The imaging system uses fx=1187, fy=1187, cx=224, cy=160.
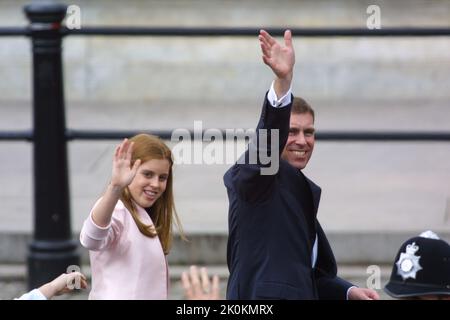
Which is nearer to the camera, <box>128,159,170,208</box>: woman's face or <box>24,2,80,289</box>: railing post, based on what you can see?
<box>128,159,170,208</box>: woman's face

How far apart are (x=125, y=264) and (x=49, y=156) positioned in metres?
2.49

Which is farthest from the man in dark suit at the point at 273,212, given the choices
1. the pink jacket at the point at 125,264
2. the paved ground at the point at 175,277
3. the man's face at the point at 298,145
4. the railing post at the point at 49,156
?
the railing post at the point at 49,156

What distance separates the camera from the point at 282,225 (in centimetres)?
339

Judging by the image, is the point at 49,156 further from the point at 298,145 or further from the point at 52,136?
the point at 298,145

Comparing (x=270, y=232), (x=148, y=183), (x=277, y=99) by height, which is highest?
(x=277, y=99)

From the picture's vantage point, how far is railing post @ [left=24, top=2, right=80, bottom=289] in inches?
231

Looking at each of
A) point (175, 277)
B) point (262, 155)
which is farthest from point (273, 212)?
point (175, 277)

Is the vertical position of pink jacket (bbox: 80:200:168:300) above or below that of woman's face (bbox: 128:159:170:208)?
below

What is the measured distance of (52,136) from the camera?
5.96 meters

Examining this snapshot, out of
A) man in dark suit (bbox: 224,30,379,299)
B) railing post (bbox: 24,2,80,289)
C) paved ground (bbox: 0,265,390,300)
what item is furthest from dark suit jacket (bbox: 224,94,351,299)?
railing post (bbox: 24,2,80,289)

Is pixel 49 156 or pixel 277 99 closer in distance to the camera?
pixel 277 99

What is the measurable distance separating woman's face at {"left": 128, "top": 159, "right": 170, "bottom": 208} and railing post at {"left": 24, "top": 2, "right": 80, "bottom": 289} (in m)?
2.26

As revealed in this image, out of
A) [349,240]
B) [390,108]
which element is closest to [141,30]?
[349,240]

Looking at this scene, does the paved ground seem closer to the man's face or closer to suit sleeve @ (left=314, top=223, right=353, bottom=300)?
suit sleeve @ (left=314, top=223, right=353, bottom=300)
